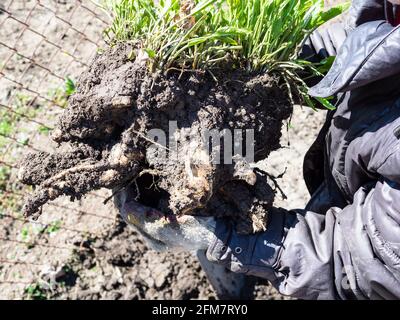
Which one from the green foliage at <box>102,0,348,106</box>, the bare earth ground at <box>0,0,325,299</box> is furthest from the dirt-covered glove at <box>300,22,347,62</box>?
the bare earth ground at <box>0,0,325,299</box>

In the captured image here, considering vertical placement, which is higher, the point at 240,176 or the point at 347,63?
the point at 347,63

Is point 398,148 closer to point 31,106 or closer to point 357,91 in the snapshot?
point 357,91

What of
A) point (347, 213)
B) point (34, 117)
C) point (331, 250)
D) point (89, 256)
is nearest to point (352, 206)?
point (347, 213)

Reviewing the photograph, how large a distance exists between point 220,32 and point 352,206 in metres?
0.67

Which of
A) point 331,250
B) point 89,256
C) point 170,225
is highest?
point 331,250

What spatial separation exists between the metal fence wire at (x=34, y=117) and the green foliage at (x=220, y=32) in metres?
0.75

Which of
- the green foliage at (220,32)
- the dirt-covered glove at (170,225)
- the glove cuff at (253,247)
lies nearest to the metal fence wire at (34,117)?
the green foliage at (220,32)

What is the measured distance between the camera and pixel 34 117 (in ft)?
9.76

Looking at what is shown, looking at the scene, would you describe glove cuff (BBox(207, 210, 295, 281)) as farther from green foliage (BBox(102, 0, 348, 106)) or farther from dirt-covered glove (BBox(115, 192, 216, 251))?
green foliage (BBox(102, 0, 348, 106))

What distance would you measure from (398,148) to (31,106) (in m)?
2.36

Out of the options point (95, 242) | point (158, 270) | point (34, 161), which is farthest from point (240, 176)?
point (95, 242)

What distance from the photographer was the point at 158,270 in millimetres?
2467

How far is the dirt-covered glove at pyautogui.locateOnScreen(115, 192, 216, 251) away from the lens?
1.62 meters

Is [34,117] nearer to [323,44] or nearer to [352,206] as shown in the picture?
[323,44]
